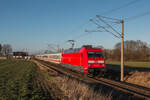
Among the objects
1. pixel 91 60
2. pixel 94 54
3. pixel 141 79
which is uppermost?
pixel 94 54

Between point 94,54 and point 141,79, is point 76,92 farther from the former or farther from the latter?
point 94,54

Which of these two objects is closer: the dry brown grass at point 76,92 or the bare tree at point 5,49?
the dry brown grass at point 76,92

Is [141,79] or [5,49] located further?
[5,49]

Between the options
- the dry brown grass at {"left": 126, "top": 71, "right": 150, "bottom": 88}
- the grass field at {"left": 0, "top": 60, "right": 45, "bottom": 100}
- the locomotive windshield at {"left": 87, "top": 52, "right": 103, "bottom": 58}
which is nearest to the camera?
the grass field at {"left": 0, "top": 60, "right": 45, "bottom": 100}

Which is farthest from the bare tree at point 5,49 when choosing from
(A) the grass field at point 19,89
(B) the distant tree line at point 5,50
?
(A) the grass field at point 19,89

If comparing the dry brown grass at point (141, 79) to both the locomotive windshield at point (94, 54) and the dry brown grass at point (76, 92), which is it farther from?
the dry brown grass at point (76, 92)

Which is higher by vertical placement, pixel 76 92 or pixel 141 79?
pixel 76 92

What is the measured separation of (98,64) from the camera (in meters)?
18.6

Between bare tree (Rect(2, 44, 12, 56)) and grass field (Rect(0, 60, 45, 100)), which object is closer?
grass field (Rect(0, 60, 45, 100))

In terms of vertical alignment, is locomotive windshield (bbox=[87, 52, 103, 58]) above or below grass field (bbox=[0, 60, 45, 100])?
above

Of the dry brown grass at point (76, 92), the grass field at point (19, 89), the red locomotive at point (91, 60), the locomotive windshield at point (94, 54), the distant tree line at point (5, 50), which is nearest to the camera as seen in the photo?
the dry brown grass at point (76, 92)

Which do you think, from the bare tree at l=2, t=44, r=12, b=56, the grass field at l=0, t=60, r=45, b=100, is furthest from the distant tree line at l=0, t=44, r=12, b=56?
the grass field at l=0, t=60, r=45, b=100

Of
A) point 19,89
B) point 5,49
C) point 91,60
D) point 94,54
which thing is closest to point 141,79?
point 91,60

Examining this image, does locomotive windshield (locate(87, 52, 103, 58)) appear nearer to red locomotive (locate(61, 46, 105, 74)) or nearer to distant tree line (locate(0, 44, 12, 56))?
red locomotive (locate(61, 46, 105, 74))
